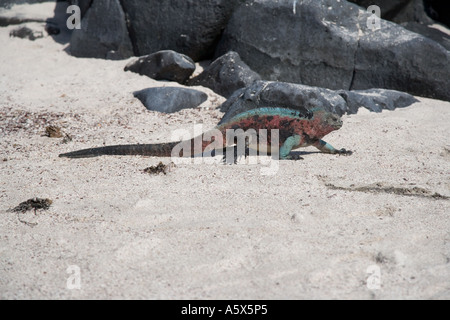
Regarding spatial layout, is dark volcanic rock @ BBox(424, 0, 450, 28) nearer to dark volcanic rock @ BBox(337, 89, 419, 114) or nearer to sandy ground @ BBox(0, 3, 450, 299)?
dark volcanic rock @ BBox(337, 89, 419, 114)

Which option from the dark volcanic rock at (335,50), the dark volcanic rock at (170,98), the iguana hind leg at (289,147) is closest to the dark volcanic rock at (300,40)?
the dark volcanic rock at (335,50)

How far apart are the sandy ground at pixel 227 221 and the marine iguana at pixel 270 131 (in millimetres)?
114

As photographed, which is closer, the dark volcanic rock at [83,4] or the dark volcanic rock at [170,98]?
the dark volcanic rock at [170,98]

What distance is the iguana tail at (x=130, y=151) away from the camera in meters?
4.17

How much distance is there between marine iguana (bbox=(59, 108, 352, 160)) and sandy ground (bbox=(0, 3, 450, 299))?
0.11m

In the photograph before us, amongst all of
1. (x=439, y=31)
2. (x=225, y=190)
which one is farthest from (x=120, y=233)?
(x=439, y=31)

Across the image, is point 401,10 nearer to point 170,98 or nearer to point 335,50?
point 335,50

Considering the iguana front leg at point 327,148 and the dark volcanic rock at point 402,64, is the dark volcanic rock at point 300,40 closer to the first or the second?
the dark volcanic rock at point 402,64

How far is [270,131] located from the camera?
419cm

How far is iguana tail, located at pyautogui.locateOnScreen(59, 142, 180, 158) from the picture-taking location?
164 inches

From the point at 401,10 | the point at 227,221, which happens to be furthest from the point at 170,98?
the point at 401,10

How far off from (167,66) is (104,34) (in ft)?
5.04

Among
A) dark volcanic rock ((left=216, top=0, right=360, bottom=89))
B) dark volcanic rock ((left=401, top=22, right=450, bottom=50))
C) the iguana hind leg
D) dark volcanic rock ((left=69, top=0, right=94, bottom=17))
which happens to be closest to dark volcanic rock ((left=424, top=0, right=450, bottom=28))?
dark volcanic rock ((left=401, top=22, right=450, bottom=50))
